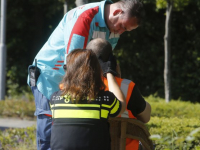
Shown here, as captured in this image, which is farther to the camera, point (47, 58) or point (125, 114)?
point (47, 58)

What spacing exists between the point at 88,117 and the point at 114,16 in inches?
36.8

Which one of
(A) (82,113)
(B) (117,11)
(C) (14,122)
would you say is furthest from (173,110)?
(A) (82,113)

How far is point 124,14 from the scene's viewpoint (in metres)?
3.24

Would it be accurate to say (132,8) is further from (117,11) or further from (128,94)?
(128,94)

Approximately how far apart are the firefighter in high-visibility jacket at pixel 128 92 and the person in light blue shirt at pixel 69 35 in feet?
0.71

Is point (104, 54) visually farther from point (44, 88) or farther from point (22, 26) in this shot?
point (22, 26)

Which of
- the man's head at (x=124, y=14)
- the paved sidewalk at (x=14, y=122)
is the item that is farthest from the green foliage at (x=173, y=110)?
the man's head at (x=124, y=14)

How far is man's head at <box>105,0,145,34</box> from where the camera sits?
3.21m

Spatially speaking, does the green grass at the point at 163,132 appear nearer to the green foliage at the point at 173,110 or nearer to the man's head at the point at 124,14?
the green foliage at the point at 173,110

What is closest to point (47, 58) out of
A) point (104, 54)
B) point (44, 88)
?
point (44, 88)

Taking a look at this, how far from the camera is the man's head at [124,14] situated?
10.5 feet

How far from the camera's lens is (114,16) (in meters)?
3.29

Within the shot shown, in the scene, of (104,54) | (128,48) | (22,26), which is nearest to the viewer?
(104,54)

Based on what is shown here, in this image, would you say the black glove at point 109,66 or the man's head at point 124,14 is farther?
the man's head at point 124,14
